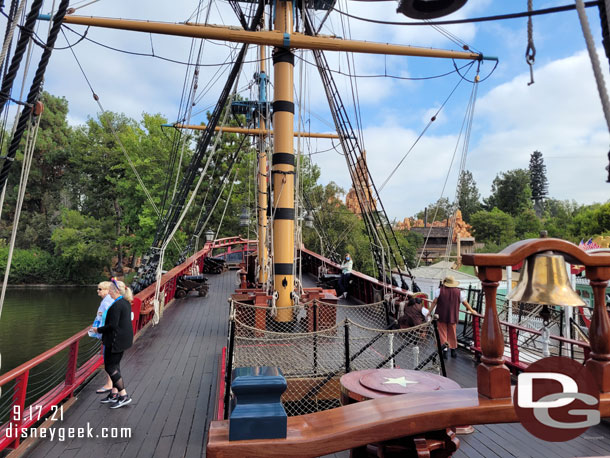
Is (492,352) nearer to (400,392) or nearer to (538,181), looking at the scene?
(400,392)

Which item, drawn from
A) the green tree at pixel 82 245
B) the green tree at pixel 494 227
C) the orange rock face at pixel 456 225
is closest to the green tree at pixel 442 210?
the orange rock face at pixel 456 225

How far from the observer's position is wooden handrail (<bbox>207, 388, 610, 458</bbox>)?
154 cm

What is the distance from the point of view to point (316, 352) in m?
5.02

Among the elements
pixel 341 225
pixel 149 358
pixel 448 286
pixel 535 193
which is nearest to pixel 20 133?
pixel 149 358

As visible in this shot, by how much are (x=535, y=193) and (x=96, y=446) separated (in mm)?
86639

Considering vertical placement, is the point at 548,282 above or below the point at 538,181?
below

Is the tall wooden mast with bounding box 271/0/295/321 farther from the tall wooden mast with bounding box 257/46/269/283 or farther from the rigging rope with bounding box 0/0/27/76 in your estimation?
the rigging rope with bounding box 0/0/27/76

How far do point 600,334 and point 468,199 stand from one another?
236 ft

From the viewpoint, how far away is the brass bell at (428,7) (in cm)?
286

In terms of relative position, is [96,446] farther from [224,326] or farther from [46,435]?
[224,326]

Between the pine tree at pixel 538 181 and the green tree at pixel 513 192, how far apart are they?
58.8ft

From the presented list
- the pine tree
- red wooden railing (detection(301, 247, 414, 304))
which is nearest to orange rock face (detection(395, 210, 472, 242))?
the pine tree

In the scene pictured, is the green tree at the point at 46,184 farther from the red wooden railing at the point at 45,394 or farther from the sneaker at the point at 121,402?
the sneaker at the point at 121,402

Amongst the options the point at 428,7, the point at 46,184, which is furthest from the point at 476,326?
the point at 46,184
